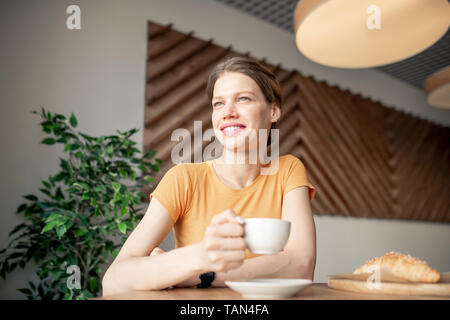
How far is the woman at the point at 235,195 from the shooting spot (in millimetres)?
688

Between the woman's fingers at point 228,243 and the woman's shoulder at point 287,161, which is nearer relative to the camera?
the woman's fingers at point 228,243

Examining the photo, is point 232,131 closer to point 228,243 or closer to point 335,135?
point 228,243

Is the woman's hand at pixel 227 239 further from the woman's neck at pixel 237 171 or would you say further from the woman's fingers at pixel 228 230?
the woman's neck at pixel 237 171

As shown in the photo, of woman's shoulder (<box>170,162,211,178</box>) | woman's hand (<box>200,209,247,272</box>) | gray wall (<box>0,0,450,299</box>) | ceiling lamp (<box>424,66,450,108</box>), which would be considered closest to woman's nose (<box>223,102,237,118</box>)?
woman's shoulder (<box>170,162,211,178</box>)

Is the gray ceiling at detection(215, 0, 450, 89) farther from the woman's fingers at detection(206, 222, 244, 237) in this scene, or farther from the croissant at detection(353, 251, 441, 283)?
the woman's fingers at detection(206, 222, 244, 237)

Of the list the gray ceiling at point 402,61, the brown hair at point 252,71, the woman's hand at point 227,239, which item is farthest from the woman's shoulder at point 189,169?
the gray ceiling at point 402,61

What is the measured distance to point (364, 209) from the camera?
2961mm

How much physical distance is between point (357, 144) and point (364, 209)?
1.70ft

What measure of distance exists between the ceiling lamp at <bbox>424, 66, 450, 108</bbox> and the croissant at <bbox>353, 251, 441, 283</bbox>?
42.1 inches

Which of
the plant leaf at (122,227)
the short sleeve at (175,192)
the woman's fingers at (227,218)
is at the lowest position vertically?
the woman's fingers at (227,218)

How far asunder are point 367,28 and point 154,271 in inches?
34.0

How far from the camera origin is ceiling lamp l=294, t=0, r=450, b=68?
0.98 m

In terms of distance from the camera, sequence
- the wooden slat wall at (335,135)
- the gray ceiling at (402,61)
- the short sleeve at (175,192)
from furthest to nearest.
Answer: the gray ceiling at (402,61) < the wooden slat wall at (335,135) < the short sleeve at (175,192)

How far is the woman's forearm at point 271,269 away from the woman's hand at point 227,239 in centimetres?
19
